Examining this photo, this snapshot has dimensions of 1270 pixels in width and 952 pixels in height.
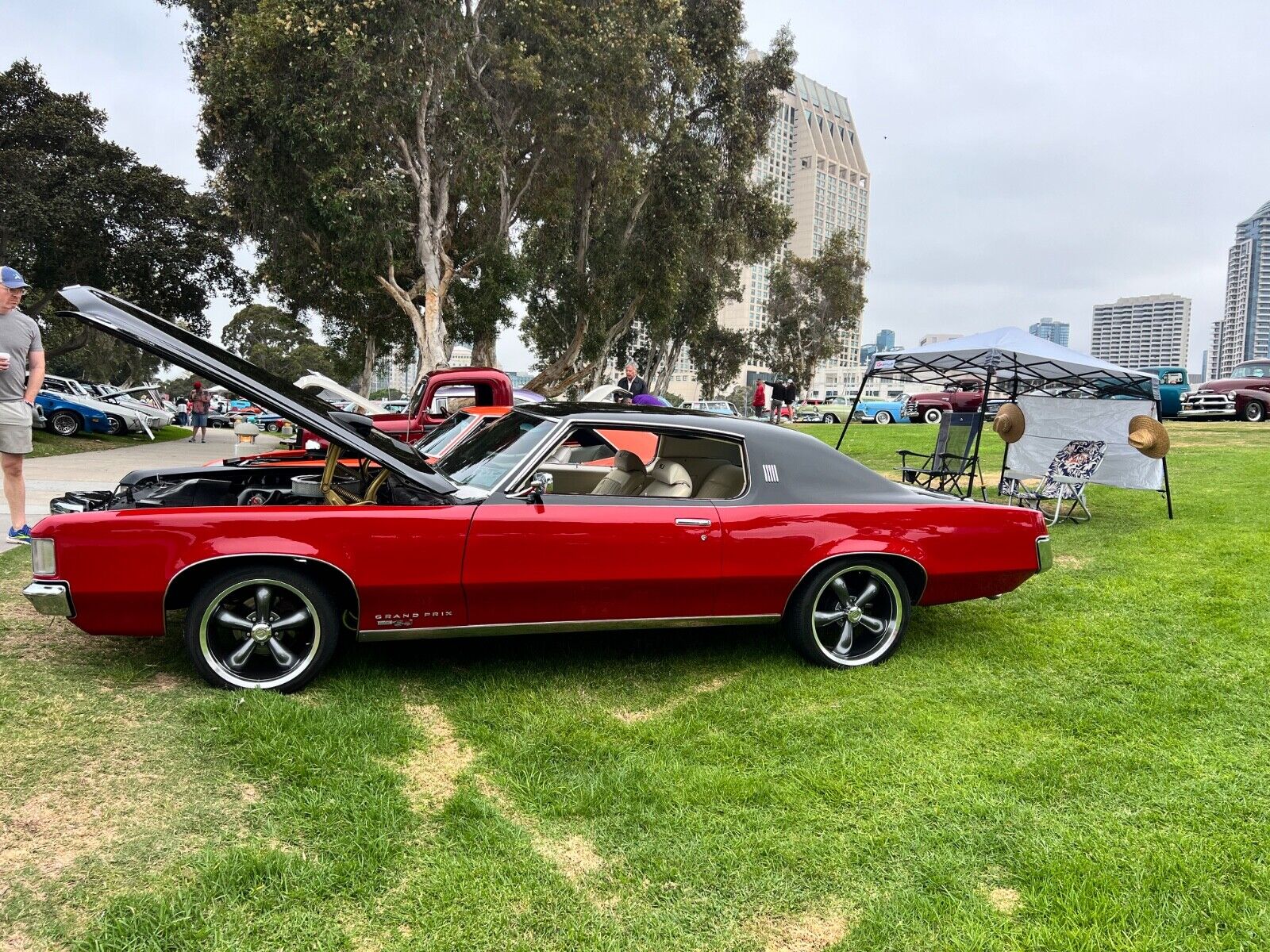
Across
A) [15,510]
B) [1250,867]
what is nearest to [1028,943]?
[1250,867]

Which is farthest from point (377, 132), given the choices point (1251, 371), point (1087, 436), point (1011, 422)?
point (1251, 371)

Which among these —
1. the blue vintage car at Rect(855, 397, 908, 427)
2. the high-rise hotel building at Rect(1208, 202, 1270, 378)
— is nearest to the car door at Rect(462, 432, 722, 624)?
the blue vintage car at Rect(855, 397, 908, 427)

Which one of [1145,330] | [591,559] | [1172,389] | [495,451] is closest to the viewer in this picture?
[591,559]

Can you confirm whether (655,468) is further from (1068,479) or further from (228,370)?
(1068,479)

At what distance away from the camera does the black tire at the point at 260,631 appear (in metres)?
3.51

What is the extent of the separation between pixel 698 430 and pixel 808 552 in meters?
0.84

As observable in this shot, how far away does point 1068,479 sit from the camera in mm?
8492

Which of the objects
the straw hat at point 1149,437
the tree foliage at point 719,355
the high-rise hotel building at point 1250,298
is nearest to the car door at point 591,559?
the straw hat at point 1149,437

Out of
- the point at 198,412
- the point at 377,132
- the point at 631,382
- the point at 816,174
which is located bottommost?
the point at 198,412

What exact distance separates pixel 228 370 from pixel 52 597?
1.16 metres

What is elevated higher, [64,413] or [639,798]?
[64,413]

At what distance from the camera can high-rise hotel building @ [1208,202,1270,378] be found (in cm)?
10500

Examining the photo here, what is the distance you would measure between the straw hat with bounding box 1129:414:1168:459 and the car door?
648 cm

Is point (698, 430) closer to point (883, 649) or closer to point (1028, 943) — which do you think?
point (883, 649)
